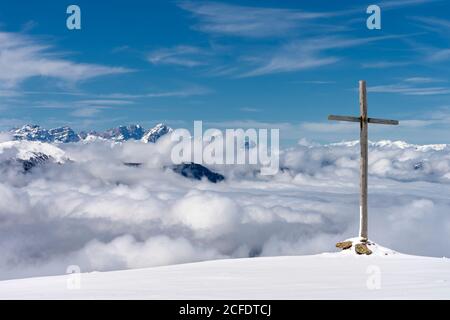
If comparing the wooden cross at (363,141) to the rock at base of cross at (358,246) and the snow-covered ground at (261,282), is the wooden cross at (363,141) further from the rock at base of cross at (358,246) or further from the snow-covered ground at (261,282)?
the snow-covered ground at (261,282)

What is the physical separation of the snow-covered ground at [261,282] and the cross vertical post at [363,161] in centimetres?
429

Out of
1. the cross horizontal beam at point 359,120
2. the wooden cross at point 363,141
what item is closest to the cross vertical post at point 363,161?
the wooden cross at point 363,141

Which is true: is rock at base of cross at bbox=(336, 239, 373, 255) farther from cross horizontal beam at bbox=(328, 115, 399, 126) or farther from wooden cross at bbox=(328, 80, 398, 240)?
cross horizontal beam at bbox=(328, 115, 399, 126)

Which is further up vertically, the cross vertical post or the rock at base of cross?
the cross vertical post

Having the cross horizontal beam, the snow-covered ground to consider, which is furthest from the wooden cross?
the snow-covered ground

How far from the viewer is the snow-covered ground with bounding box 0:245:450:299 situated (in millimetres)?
12953

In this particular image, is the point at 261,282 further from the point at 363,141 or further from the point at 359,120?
the point at 359,120

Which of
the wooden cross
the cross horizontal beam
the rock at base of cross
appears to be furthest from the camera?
the wooden cross

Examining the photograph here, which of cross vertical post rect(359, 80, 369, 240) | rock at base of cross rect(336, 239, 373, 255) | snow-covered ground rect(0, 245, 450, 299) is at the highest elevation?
cross vertical post rect(359, 80, 369, 240)

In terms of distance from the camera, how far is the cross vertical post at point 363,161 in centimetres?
2527

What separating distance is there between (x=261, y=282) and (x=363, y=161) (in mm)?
12785

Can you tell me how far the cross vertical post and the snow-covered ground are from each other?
4.29 meters

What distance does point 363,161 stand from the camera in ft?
84.8

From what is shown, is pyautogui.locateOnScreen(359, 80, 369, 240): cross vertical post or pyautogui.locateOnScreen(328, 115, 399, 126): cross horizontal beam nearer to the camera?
pyautogui.locateOnScreen(328, 115, 399, 126): cross horizontal beam
